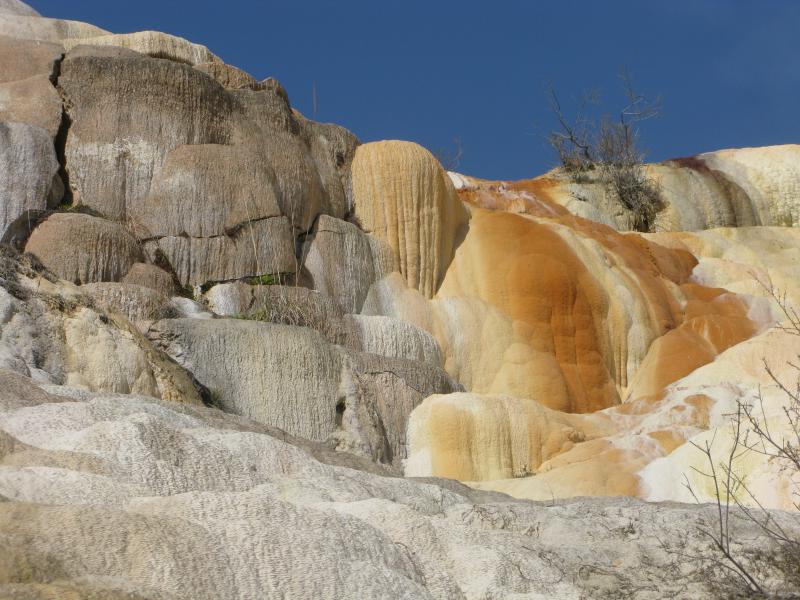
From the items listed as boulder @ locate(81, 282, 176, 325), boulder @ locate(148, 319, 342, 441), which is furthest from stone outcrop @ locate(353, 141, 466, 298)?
boulder @ locate(81, 282, 176, 325)

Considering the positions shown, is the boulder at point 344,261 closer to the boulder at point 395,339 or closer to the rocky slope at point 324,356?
the rocky slope at point 324,356

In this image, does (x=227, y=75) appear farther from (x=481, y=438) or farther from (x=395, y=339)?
(x=481, y=438)

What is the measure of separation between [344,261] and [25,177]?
16.1ft

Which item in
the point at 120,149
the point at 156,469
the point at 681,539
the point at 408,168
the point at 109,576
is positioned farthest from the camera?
the point at 408,168

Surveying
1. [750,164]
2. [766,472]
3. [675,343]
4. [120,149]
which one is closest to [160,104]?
[120,149]

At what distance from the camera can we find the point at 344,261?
1950 centimetres

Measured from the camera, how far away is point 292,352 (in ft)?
49.1

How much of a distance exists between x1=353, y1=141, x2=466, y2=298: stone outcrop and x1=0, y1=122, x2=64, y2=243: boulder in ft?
17.7

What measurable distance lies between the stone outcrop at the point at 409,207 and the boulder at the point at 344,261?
412 millimetres

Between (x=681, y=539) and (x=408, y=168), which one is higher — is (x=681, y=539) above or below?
below

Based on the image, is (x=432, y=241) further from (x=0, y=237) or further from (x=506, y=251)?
(x=0, y=237)

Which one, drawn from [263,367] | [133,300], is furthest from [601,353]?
[133,300]

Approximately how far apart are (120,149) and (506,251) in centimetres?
651

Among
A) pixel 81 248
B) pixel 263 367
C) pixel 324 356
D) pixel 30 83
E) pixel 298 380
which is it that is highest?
pixel 30 83
